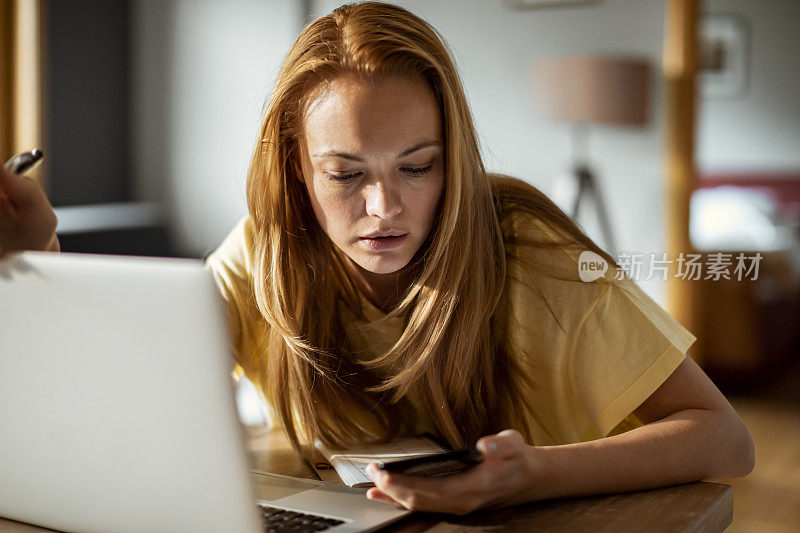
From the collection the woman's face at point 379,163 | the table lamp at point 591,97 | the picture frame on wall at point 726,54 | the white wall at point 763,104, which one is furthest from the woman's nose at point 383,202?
the picture frame on wall at point 726,54

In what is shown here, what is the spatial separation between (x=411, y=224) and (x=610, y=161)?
2879mm

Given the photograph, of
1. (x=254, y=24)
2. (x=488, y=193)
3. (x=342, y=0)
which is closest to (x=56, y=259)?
(x=488, y=193)

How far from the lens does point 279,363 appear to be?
1156mm

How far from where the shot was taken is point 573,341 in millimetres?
1065

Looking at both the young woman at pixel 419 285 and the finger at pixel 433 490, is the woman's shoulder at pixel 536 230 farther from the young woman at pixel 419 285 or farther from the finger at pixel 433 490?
the finger at pixel 433 490

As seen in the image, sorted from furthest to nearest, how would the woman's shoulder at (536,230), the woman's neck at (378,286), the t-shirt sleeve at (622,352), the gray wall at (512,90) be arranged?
the gray wall at (512,90) → the woman's neck at (378,286) → the woman's shoulder at (536,230) → the t-shirt sleeve at (622,352)

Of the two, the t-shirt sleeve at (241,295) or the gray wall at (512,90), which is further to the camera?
the gray wall at (512,90)

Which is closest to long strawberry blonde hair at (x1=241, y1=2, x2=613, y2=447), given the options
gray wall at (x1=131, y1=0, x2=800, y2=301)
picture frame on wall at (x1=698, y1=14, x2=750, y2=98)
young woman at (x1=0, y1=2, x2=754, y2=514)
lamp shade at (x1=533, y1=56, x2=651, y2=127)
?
young woman at (x1=0, y1=2, x2=754, y2=514)

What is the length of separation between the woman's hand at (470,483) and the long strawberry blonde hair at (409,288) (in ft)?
0.91

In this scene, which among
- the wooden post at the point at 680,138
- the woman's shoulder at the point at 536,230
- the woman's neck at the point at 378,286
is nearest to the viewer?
the woman's shoulder at the point at 536,230

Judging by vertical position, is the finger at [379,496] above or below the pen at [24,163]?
below

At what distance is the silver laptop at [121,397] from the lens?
61cm

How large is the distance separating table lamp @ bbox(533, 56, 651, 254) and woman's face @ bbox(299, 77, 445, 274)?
8.86ft

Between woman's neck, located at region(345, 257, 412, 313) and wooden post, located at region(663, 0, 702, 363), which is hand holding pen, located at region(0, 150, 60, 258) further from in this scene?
wooden post, located at region(663, 0, 702, 363)
